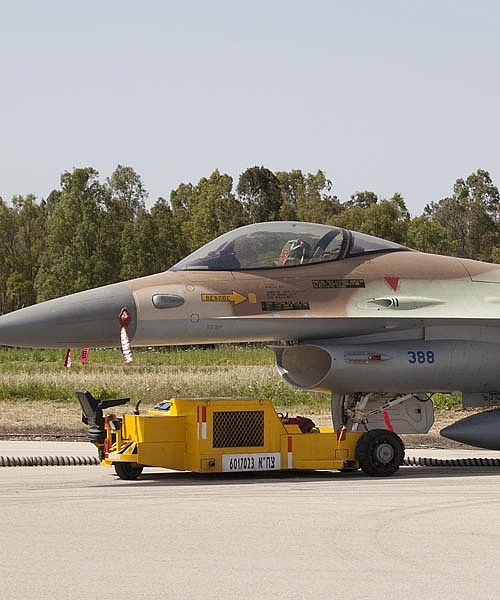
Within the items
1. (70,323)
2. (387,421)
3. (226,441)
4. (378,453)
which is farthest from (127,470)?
(387,421)

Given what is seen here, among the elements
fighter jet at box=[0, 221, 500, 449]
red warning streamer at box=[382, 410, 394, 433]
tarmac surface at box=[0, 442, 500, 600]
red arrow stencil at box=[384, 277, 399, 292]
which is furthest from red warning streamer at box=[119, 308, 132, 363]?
red warning streamer at box=[382, 410, 394, 433]

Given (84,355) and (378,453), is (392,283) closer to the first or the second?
(378,453)

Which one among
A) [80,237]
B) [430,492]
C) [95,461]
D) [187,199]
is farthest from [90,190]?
[430,492]

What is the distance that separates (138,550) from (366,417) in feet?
22.4

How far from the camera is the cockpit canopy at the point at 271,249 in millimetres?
13695

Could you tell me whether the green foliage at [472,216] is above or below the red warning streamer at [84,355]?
above

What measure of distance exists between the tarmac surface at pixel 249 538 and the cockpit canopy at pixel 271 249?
2556mm

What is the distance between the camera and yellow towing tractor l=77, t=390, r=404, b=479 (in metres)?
12.7

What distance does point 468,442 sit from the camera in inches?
563

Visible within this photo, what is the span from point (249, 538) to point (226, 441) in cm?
456

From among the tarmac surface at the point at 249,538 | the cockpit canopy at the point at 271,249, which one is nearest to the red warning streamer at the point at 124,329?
the cockpit canopy at the point at 271,249

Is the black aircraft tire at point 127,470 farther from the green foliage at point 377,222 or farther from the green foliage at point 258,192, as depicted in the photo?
the green foliage at point 258,192

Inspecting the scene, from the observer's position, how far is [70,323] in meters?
12.7

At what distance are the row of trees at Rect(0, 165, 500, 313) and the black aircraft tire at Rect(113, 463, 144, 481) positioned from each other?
53681mm
